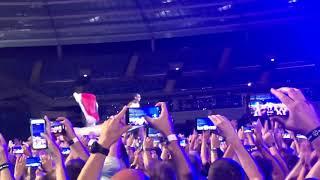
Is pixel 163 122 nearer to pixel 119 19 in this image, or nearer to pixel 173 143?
pixel 173 143

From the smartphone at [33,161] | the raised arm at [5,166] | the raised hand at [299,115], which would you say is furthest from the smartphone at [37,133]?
the raised hand at [299,115]

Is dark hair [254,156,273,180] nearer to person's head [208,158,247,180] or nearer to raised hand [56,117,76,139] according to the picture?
person's head [208,158,247,180]

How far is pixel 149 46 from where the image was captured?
27.0 m

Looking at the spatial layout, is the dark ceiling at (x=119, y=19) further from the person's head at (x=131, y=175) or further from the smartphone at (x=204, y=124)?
the person's head at (x=131, y=175)

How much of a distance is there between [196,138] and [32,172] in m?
1.95

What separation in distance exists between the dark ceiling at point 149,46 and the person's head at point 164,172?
20421 mm

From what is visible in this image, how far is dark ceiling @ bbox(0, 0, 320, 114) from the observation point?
81.2 feet

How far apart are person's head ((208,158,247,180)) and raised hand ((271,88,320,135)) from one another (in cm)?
37

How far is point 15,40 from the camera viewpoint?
81.2 ft

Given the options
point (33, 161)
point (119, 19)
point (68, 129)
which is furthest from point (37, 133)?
point (119, 19)

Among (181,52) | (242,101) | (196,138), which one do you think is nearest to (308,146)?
(196,138)

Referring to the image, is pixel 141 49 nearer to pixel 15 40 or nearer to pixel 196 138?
pixel 15 40

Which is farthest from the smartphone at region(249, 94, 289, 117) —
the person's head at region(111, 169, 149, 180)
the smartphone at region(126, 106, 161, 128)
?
the smartphone at region(126, 106, 161, 128)

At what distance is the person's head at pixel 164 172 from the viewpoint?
4.15 meters
